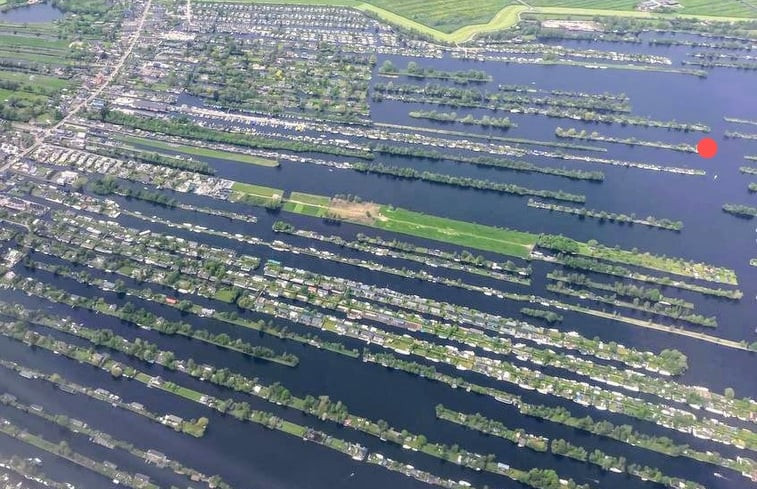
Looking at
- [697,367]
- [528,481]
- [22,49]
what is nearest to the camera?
[528,481]

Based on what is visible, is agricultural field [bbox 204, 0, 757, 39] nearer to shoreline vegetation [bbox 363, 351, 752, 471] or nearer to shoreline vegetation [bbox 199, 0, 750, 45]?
shoreline vegetation [bbox 199, 0, 750, 45]

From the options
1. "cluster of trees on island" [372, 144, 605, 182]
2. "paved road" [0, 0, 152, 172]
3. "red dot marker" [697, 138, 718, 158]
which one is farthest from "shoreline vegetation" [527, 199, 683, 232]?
"paved road" [0, 0, 152, 172]

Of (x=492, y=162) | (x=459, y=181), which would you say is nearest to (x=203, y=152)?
(x=459, y=181)

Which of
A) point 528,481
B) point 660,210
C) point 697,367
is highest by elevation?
point 660,210

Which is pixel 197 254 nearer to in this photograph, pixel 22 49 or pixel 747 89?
pixel 22 49

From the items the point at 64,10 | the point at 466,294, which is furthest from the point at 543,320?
the point at 64,10

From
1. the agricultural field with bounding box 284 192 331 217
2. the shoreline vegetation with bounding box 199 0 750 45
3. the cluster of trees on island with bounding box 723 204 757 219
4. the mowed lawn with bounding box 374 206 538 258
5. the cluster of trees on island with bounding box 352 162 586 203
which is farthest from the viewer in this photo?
the shoreline vegetation with bounding box 199 0 750 45

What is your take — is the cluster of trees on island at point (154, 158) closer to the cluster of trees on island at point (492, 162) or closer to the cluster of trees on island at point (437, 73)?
the cluster of trees on island at point (492, 162)

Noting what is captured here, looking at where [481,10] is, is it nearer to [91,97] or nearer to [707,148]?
[707,148]
